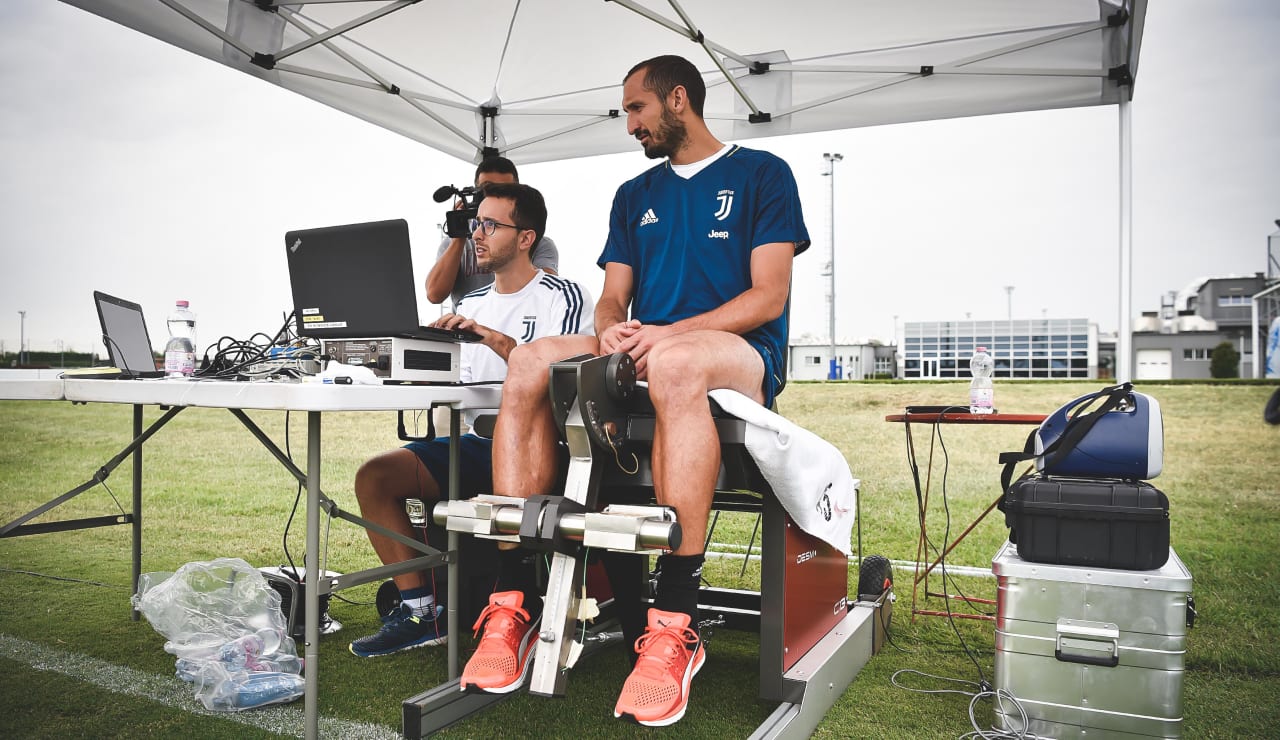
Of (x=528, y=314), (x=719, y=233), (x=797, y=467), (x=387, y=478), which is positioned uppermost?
(x=719, y=233)

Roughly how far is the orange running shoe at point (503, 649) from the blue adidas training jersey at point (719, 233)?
892mm

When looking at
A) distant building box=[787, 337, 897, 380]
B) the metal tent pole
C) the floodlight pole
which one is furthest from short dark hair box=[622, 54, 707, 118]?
distant building box=[787, 337, 897, 380]

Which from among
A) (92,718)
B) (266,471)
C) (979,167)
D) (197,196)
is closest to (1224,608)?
(92,718)

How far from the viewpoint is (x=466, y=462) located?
2.47 meters

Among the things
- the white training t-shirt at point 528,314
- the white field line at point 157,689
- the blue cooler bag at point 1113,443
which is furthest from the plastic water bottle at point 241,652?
the blue cooler bag at point 1113,443

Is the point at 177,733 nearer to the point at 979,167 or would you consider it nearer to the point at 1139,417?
the point at 1139,417

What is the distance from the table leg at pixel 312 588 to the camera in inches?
66.5

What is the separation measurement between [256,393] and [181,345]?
940mm

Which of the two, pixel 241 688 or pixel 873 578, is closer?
pixel 241 688

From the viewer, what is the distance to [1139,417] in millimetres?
1989

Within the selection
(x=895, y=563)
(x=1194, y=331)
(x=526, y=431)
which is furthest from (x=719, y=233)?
(x=1194, y=331)

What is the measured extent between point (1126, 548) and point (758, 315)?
3.40 feet

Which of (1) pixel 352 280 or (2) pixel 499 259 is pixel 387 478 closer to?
(1) pixel 352 280

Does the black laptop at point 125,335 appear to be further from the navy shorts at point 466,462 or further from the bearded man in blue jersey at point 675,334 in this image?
the bearded man in blue jersey at point 675,334
